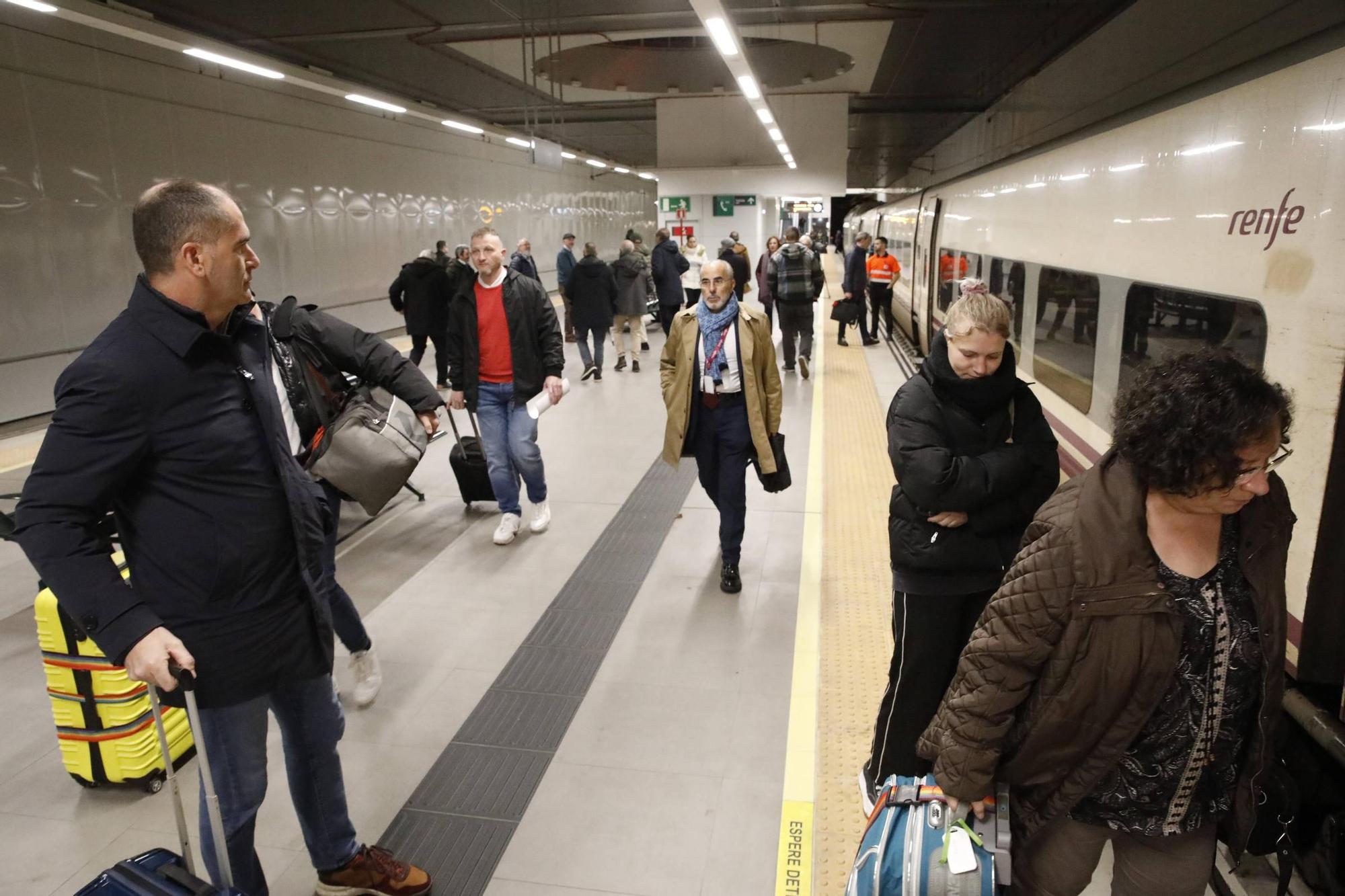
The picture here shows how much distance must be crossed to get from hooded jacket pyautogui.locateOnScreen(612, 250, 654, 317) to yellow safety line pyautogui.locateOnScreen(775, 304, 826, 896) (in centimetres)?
616

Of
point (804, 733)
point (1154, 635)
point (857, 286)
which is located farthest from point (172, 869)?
point (857, 286)

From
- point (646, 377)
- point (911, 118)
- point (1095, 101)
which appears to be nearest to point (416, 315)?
point (646, 377)

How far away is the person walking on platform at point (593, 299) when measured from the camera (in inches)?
417

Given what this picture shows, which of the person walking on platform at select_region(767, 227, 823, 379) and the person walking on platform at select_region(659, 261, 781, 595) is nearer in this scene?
the person walking on platform at select_region(659, 261, 781, 595)

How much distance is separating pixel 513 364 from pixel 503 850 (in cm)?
299

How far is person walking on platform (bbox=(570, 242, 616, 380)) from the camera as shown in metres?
10.6

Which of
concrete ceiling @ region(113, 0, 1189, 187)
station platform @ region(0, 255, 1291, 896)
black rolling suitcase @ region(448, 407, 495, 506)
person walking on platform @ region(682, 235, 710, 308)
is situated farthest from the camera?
person walking on platform @ region(682, 235, 710, 308)

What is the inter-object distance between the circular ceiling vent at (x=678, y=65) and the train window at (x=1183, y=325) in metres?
11.2

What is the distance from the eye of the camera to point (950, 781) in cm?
177

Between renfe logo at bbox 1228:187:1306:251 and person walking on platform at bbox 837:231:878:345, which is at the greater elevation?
renfe logo at bbox 1228:187:1306:251

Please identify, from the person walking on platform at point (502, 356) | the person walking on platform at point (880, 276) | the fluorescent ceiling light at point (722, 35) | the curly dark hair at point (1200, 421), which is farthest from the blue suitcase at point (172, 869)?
the person walking on platform at point (880, 276)

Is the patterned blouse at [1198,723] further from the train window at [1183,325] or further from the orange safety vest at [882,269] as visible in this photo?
the orange safety vest at [882,269]

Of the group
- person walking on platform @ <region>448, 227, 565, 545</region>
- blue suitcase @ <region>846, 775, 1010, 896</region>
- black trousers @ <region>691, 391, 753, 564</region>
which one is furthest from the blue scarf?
blue suitcase @ <region>846, 775, 1010, 896</region>

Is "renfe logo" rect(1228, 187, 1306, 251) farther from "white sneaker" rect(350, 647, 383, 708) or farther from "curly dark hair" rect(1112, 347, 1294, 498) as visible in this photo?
"white sneaker" rect(350, 647, 383, 708)
